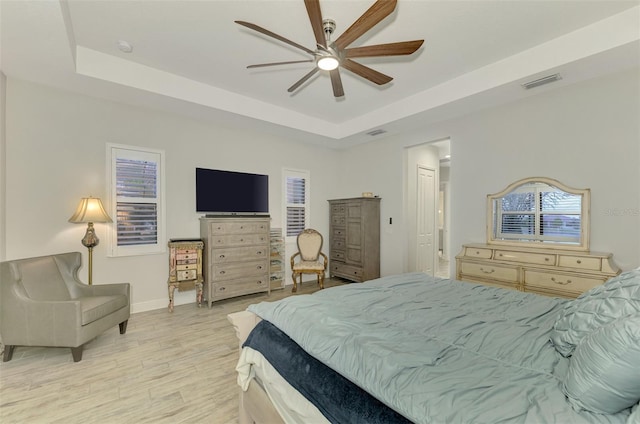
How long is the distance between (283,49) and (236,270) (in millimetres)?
2976

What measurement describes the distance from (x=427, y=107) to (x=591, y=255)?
250 cm

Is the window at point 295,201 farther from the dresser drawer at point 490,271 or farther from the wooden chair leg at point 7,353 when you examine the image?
the wooden chair leg at point 7,353

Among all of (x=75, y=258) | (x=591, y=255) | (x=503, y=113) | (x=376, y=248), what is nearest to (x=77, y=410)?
(x=75, y=258)

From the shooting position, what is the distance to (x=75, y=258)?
10.1ft

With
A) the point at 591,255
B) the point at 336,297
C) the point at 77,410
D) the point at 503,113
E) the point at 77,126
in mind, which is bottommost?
the point at 77,410

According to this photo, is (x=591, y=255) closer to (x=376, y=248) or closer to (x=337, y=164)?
(x=376, y=248)

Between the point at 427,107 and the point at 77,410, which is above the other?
the point at 427,107

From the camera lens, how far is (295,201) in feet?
17.6

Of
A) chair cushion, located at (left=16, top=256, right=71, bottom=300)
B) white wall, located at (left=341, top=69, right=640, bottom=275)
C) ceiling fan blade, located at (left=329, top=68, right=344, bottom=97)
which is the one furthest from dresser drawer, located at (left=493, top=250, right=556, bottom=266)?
chair cushion, located at (left=16, top=256, right=71, bottom=300)

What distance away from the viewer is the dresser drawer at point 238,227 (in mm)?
3951

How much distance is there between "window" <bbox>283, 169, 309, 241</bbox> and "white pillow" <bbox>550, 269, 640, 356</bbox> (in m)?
4.33

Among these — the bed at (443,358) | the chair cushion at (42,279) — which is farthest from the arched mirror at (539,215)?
the chair cushion at (42,279)

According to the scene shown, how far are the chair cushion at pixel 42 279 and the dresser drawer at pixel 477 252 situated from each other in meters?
4.63

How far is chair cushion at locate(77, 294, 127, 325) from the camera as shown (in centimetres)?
251
